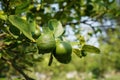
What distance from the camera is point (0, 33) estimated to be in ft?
5.79

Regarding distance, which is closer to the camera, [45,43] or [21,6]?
[45,43]

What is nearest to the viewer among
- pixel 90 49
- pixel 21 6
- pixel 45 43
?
pixel 45 43

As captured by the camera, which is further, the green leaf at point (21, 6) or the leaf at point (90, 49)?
the green leaf at point (21, 6)

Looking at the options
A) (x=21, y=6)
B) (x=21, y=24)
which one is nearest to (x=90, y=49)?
(x=21, y=24)

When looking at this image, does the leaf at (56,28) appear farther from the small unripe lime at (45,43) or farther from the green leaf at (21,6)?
the green leaf at (21,6)

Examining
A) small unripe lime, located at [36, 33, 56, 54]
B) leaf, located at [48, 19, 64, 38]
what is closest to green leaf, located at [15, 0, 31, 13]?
leaf, located at [48, 19, 64, 38]

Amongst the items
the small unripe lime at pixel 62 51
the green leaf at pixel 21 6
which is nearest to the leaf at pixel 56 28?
the small unripe lime at pixel 62 51

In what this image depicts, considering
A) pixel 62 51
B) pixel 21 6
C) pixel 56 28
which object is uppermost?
pixel 21 6

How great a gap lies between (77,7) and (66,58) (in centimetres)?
133

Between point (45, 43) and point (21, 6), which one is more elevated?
point (21, 6)

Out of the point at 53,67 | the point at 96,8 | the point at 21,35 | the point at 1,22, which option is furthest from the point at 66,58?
the point at 53,67

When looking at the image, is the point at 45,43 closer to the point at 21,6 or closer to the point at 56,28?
the point at 56,28

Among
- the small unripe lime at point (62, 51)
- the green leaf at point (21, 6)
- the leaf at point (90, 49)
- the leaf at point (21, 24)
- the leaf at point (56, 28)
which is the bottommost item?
the small unripe lime at point (62, 51)

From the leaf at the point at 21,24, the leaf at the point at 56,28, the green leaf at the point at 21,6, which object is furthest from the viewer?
the green leaf at the point at 21,6
